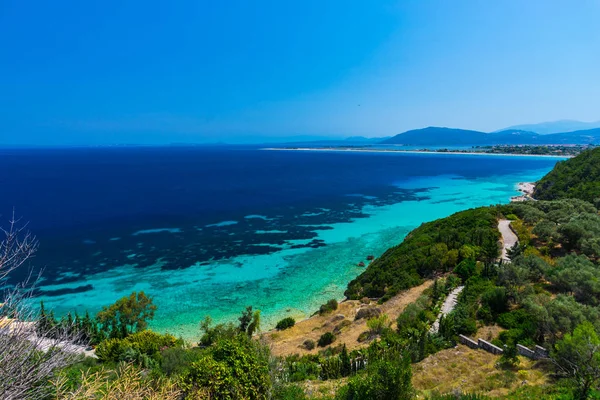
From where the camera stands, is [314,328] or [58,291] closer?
[314,328]

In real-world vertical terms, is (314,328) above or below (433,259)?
below

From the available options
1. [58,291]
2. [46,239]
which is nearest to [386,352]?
[58,291]

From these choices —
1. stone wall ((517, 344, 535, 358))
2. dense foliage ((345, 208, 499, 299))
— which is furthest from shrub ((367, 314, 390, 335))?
stone wall ((517, 344, 535, 358))

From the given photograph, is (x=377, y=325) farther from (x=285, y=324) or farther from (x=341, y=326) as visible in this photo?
(x=285, y=324)

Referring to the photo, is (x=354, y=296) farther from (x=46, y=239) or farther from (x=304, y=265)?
(x=46, y=239)

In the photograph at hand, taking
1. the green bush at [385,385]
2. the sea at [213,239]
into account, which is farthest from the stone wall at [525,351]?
the sea at [213,239]

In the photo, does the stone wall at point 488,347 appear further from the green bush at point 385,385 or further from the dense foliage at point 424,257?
Result: the dense foliage at point 424,257

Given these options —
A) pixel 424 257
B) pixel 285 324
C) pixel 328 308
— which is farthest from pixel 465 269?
pixel 285 324

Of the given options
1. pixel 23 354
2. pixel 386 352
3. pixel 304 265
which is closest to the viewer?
pixel 23 354
